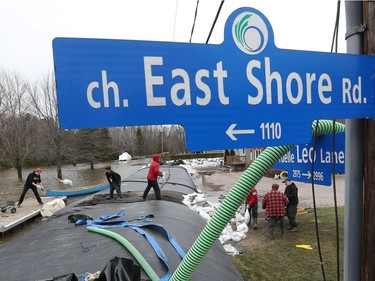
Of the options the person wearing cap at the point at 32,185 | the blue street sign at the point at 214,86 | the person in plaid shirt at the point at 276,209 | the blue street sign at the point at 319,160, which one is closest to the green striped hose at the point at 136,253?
the blue street sign at the point at 319,160

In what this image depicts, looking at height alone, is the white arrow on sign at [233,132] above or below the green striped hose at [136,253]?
above

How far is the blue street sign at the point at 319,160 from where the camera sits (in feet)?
6.82

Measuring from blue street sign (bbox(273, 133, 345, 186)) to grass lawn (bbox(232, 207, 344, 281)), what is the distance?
405 centimetres

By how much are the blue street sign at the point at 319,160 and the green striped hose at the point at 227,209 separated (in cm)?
60

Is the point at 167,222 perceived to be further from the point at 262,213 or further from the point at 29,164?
the point at 29,164

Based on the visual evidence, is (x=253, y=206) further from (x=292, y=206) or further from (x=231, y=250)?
(x=231, y=250)

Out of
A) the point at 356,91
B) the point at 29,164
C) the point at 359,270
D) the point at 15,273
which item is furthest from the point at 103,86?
the point at 29,164

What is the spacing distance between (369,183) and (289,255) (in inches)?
221

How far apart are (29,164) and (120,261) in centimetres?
4873

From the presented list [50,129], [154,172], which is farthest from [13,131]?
[154,172]

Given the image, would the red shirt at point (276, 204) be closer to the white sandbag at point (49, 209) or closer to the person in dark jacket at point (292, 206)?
the person in dark jacket at point (292, 206)

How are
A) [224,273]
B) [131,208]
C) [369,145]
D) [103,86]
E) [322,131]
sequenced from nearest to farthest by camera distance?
[103,86] → [369,145] → [322,131] → [224,273] → [131,208]

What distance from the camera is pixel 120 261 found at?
7.88ft

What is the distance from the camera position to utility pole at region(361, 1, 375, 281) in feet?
5.69
